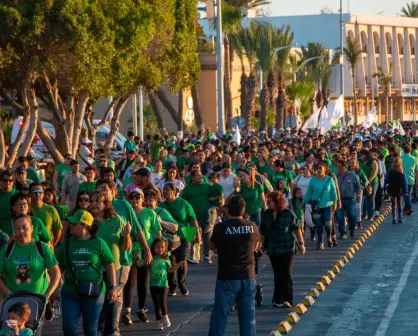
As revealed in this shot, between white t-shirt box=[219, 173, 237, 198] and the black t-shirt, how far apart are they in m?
9.20

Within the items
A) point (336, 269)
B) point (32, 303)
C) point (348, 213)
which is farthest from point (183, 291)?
point (348, 213)

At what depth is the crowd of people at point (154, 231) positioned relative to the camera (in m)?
10.6

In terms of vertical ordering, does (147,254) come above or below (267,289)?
above

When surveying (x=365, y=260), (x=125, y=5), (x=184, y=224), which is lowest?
(x=365, y=260)

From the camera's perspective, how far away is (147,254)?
12.4 m

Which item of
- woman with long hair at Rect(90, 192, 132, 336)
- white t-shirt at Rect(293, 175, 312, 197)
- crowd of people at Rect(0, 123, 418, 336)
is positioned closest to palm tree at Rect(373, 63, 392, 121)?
crowd of people at Rect(0, 123, 418, 336)

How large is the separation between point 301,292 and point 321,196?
505 centimetres

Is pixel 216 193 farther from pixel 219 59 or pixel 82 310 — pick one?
pixel 219 59

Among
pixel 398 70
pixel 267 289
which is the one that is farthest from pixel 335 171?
→ pixel 398 70

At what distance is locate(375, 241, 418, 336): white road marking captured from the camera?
13.2m

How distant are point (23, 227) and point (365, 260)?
33.8ft

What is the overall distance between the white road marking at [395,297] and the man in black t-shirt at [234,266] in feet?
7.70

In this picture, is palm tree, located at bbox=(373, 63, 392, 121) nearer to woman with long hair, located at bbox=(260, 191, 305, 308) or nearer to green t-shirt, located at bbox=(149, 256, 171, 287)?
woman with long hair, located at bbox=(260, 191, 305, 308)

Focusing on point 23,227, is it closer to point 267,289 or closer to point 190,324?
point 190,324
